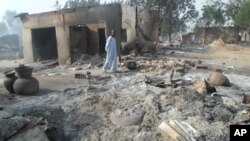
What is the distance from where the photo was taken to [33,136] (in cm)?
569

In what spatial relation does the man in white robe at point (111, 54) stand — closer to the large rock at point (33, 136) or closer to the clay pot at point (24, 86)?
the clay pot at point (24, 86)

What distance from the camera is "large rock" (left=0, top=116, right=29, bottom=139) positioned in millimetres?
5672

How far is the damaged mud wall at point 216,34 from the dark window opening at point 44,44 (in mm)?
21929

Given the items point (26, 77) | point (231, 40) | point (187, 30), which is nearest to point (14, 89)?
point (26, 77)

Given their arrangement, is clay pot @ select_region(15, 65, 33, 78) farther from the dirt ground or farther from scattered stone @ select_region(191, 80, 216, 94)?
scattered stone @ select_region(191, 80, 216, 94)

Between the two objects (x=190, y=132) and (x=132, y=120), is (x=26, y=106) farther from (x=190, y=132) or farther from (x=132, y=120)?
(x=190, y=132)

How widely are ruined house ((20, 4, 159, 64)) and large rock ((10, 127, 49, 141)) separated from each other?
10274 millimetres

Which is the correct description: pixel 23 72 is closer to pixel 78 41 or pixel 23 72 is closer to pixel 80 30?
pixel 78 41

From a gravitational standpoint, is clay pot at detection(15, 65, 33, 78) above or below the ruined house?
below

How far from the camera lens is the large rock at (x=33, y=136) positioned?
564 cm

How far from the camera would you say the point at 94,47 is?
1867cm

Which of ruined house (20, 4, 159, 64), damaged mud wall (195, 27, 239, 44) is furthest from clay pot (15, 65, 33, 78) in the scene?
damaged mud wall (195, 27, 239, 44)

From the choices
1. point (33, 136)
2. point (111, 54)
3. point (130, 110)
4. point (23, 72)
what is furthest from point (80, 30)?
point (33, 136)

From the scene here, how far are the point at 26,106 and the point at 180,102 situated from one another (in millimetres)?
3463
